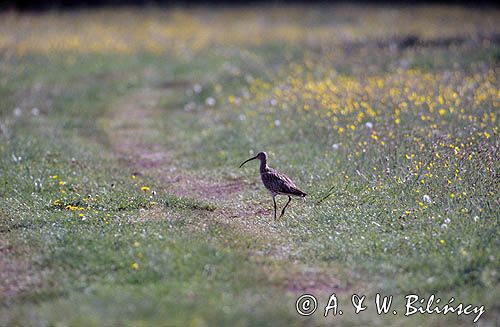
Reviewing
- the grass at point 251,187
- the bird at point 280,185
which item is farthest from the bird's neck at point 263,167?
the grass at point 251,187

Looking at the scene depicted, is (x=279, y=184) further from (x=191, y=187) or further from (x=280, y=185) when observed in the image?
(x=191, y=187)

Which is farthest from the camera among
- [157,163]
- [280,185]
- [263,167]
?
[157,163]

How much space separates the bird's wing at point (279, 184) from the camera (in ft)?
29.6

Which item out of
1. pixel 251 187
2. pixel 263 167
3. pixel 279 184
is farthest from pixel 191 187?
pixel 279 184

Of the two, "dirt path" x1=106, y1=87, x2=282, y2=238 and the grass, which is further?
"dirt path" x1=106, y1=87, x2=282, y2=238

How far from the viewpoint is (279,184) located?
359 inches

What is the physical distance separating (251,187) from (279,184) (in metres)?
1.80

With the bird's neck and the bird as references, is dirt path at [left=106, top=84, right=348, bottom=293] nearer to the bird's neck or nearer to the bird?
the bird

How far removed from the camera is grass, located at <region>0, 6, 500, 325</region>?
269 inches

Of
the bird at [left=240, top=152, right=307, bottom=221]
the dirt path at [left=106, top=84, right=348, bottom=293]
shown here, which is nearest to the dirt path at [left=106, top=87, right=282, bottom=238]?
the dirt path at [left=106, top=84, right=348, bottom=293]

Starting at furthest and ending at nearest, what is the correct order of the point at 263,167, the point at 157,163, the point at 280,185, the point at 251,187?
1. the point at 157,163
2. the point at 251,187
3. the point at 263,167
4. the point at 280,185

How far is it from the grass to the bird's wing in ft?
1.27

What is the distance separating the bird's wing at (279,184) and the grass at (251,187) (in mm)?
388

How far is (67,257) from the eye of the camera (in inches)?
302
